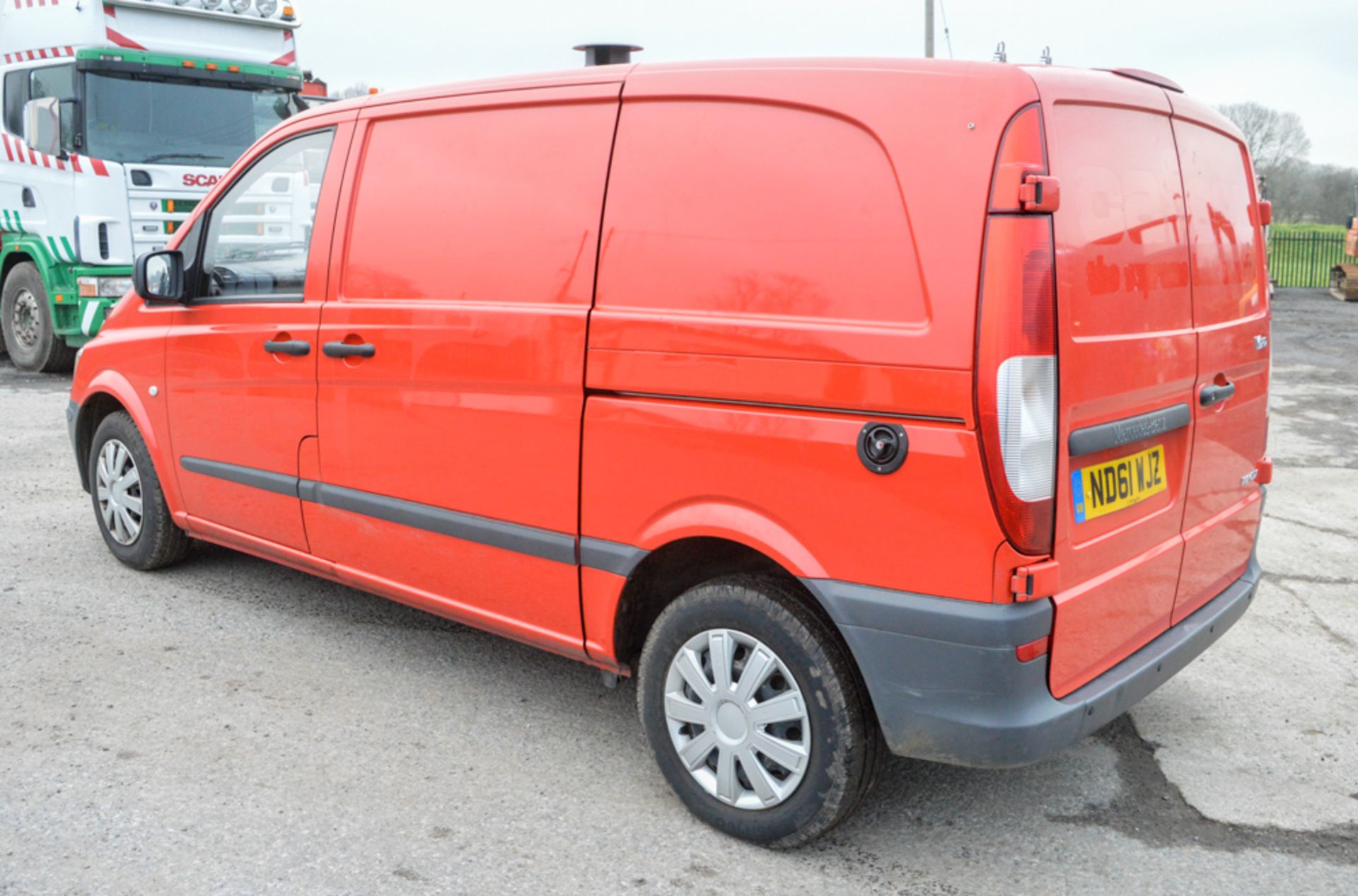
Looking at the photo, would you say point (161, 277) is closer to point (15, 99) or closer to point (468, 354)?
point (468, 354)

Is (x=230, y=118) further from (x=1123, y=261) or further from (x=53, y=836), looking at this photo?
(x=1123, y=261)

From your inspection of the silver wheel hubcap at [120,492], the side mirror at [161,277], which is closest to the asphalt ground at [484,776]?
the silver wheel hubcap at [120,492]

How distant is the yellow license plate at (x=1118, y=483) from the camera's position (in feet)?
8.91

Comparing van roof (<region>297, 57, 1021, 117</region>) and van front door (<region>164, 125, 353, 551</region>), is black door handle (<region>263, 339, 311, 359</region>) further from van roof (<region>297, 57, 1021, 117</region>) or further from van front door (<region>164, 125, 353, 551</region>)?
van roof (<region>297, 57, 1021, 117</region>)

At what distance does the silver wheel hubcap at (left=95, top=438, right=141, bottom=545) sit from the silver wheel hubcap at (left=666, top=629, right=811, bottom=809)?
302 cm

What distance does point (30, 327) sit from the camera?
11.7m

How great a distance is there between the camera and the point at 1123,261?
2789 mm

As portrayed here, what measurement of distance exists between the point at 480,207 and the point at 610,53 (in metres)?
0.68

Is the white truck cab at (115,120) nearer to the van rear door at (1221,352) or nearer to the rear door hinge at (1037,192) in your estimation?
the van rear door at (1221,352)

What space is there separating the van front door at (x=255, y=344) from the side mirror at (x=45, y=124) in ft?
22.6

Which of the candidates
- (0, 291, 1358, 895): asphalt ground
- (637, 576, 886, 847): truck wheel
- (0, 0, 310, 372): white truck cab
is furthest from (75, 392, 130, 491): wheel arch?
(0, 0, 310, 372): white truck cab

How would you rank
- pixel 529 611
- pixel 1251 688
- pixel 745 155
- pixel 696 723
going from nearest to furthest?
pixel 745 155 < pixel 696 723 < pixel 529 611 < pixel 1251 688

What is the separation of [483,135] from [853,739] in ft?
6.59

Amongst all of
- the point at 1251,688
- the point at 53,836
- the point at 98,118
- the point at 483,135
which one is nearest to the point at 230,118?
the point at 98,118
